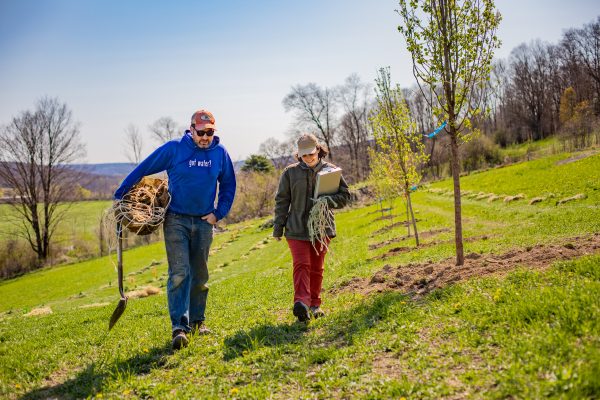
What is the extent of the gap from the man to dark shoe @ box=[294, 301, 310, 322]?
1.38 meters

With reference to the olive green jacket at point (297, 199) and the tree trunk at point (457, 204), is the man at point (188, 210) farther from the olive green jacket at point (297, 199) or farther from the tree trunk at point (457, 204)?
the tree trunk at point (457, 204)

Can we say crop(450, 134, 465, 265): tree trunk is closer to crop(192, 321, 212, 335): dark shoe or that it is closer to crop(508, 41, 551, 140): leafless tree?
crop(192, 321, 212, 335): dark shoe

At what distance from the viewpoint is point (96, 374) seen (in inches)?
189

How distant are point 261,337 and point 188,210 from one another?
1.98 meters

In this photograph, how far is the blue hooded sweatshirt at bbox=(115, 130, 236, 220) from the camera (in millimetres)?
5578

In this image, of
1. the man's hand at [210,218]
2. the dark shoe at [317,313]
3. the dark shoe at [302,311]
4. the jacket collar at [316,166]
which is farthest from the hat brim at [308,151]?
the dark shoe at [317,313]

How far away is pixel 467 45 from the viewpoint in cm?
714

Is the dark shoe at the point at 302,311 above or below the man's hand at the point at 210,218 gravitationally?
below

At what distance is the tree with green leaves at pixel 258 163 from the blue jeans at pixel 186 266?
63637 mm

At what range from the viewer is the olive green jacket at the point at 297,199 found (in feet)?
19.3

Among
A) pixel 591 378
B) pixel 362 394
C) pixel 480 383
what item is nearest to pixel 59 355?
pixel 362 394

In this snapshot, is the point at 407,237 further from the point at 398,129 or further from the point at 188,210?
the point at 188,210

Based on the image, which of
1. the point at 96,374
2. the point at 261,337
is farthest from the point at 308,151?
the point at 96,374

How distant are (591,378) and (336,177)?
3.76 metres
